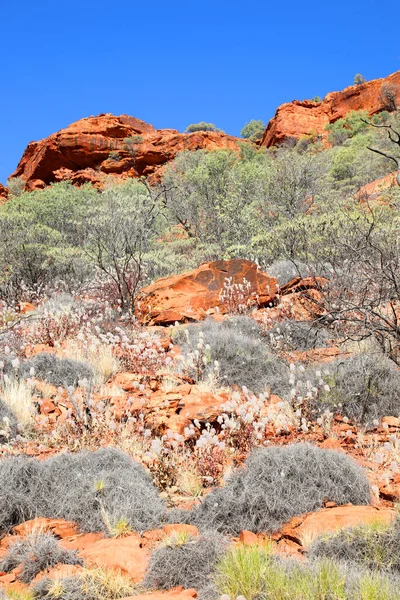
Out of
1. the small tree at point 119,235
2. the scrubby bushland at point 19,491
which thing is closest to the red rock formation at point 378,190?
the small tree at point 119,235

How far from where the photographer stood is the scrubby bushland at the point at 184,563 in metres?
2.69

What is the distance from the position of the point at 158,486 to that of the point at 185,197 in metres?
21.6

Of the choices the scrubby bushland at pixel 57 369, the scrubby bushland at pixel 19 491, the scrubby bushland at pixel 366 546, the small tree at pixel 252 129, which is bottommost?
the scrubby bushland at pixel 366 546

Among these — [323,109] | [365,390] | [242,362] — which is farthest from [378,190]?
[323,109]

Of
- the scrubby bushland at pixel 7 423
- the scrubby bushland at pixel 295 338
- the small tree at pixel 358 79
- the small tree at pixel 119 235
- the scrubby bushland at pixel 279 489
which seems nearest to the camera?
the scrubby bushland at pixel 279 489

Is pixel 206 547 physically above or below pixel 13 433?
below

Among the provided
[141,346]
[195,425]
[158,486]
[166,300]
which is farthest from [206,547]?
[166,300]

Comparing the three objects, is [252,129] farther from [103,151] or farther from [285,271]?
[285,271]

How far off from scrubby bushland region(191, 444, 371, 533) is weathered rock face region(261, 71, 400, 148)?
51756 millimetres

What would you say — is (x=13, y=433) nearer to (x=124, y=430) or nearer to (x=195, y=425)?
(x=124, y=430)

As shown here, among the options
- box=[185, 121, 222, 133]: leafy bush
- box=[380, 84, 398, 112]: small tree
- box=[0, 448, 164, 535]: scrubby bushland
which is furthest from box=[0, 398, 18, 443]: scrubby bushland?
box=[185, 121, 222, 133]: leafy bush

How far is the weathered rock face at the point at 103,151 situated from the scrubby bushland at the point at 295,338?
146 ft

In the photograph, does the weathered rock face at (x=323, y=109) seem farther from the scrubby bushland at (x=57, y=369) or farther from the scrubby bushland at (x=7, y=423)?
the scrubby bushland at (x=7, y=423)

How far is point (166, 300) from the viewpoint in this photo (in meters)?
9.82
